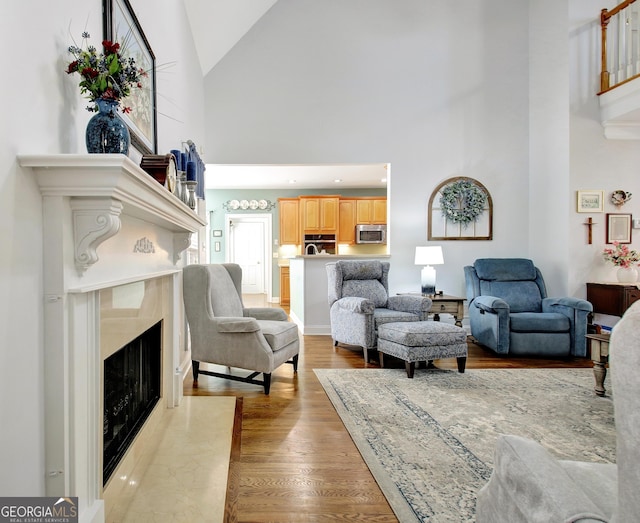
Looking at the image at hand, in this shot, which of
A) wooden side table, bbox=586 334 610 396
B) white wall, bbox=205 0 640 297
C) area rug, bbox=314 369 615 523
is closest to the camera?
area rug, bbox=314 369 615 523

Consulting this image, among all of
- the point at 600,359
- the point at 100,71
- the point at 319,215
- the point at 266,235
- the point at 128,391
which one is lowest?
the point at 600,359

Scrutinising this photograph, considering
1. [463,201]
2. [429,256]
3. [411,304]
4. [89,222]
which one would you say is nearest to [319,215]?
[463,201]

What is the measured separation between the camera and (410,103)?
17.7 ft

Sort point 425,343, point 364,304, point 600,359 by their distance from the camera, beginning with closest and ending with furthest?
1. point 600,359
2. point 425,343
3. point 364,304

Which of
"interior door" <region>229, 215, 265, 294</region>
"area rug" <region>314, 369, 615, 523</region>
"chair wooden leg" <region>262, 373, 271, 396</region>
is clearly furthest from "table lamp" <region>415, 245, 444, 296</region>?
"interior door" <region>229, 215, 265, 294</region>

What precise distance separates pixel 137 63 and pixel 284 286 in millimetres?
7192

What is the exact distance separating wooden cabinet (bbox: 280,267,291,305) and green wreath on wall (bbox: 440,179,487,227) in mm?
4518

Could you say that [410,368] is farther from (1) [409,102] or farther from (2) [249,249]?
(2) [249,249]

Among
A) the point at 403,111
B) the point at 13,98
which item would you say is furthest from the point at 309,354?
the point at 13,98

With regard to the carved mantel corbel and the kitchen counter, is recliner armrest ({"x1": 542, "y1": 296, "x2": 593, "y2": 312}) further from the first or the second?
the carved mantel corbel

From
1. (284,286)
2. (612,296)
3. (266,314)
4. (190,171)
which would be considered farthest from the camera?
(284,286)

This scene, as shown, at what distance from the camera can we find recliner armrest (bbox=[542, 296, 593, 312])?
4110 mm

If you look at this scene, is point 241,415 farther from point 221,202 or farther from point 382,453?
point 221,202

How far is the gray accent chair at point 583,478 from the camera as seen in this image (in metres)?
0.64
